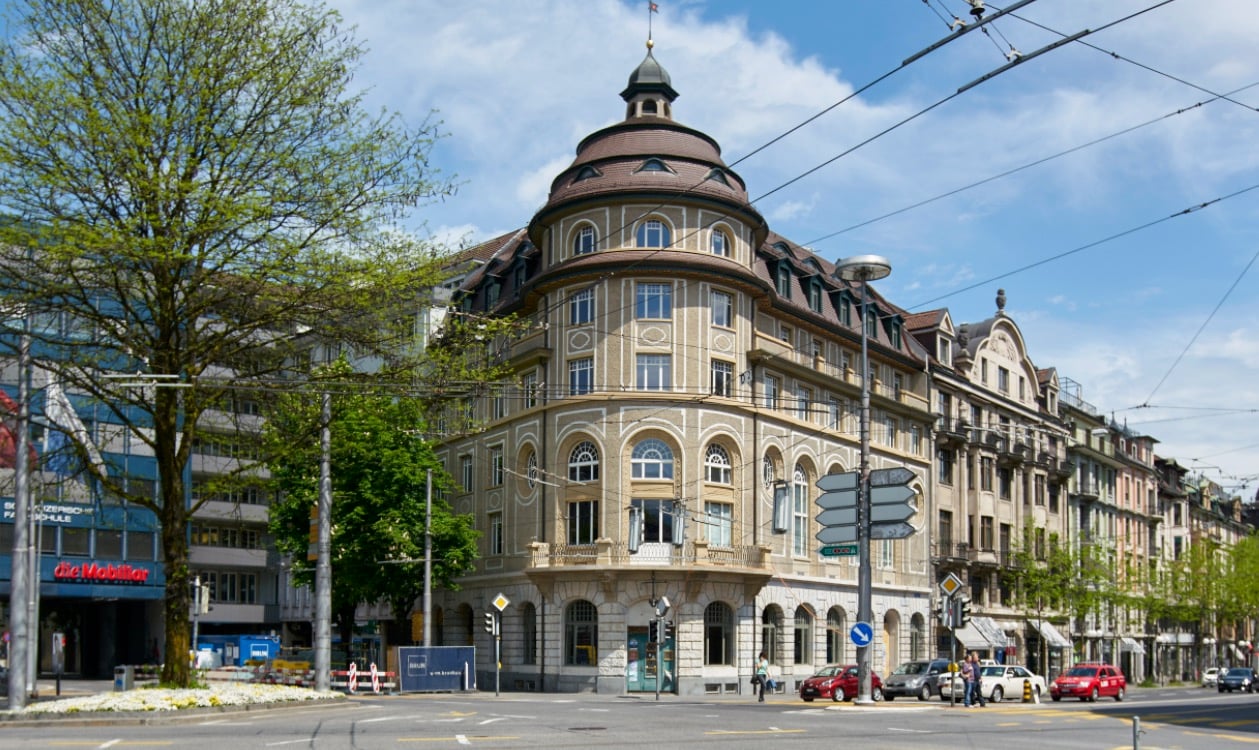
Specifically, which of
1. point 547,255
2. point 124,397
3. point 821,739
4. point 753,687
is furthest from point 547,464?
point 821,739

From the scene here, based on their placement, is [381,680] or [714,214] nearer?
[381,680]

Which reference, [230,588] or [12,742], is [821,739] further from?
[230,588]

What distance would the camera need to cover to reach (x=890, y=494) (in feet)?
104

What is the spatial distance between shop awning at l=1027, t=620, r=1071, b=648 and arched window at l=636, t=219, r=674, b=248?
35205mm

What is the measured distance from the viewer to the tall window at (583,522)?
47250 mm

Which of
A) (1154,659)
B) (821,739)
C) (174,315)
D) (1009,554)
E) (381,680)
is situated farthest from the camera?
(1154,659)

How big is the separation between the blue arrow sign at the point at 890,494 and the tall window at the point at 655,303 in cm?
1661

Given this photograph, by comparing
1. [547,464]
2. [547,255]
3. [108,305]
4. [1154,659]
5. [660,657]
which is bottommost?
[1154,659]

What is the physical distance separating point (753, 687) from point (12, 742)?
32329 mm

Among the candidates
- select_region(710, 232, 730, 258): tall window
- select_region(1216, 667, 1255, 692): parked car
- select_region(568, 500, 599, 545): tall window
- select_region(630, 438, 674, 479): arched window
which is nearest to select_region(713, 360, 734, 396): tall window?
select_region(630, 438, 674, 479): arched window

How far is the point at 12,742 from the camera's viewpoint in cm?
1917

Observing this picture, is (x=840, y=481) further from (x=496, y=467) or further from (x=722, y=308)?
(x=496, y=467)

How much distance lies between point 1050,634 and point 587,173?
1567 inches

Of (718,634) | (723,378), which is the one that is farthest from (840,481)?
(718,634)
